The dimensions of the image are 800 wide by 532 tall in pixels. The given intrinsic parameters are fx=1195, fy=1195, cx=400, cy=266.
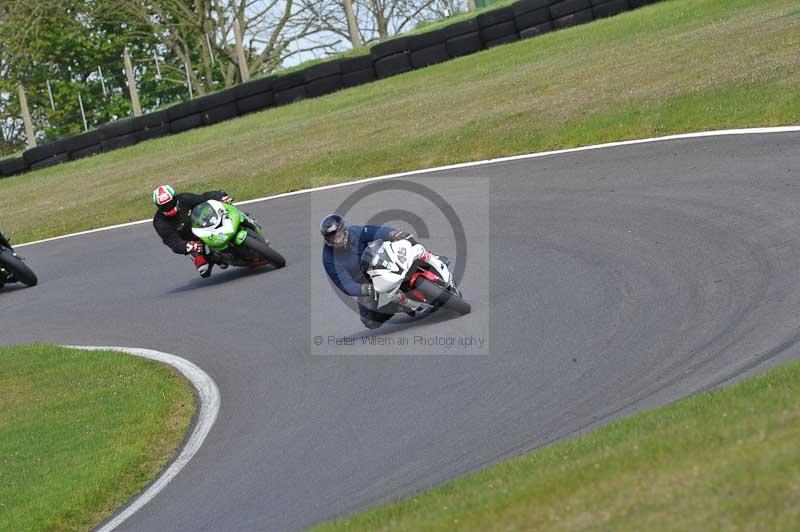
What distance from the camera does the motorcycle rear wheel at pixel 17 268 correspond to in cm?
1859

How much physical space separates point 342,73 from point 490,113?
10.5m

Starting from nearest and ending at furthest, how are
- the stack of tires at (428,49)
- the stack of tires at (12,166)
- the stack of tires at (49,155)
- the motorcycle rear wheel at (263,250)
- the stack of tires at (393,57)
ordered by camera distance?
the motorcycle rear wheel at (263,250) → the stack of tires at (428,49) → the stack of tires at (393,57) → the stack of tires at (49,155) → the stack of tires at (12,166)

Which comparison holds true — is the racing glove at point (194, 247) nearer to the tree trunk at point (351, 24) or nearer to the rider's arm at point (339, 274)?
the rider's arm at point (339, 274)

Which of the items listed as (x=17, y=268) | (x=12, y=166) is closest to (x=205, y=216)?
(x=17, y=268)

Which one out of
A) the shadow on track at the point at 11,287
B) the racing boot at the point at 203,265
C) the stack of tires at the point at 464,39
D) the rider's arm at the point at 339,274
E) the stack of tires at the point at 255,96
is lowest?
the shadow on track at the point at 11,287

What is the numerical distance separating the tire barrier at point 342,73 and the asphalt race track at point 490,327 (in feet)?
46.4

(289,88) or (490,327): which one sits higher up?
(289,88)

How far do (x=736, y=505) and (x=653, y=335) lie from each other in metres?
4.44

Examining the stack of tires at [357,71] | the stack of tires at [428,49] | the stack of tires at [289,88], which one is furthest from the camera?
the stack of tires at [289,88]

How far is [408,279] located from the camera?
10.9m

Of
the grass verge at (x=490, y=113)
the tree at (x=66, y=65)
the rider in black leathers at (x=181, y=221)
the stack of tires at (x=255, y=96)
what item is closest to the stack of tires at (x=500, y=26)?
the grass verge at (x=490, y=113)

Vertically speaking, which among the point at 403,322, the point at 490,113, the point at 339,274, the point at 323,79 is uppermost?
the point at 323,79

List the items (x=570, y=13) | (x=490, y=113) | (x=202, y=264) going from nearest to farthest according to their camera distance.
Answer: (x=202, y=264)
(x=490, y=113)
(x=570, y=13)

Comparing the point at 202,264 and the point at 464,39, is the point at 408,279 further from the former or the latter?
the point at 464,39
